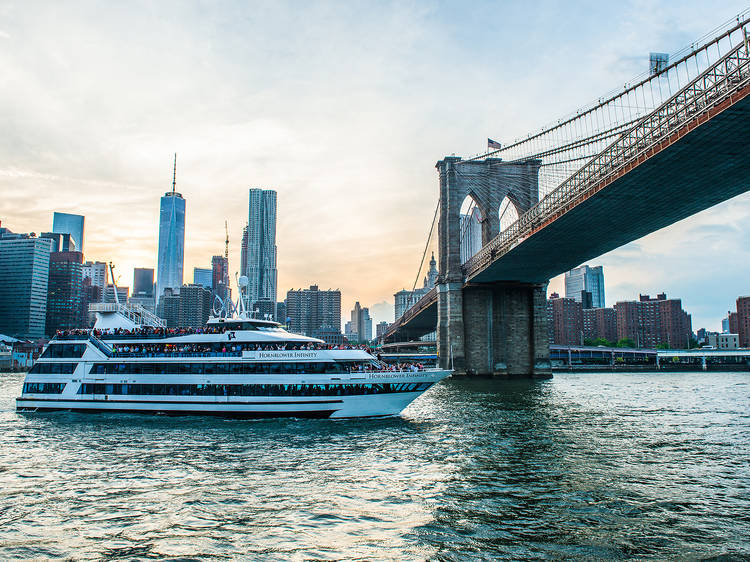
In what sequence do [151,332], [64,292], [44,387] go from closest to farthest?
[151,332] → [44,387] → [64,292]

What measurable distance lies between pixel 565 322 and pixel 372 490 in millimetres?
182003

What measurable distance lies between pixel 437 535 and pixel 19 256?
213 m

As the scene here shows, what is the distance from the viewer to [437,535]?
41.4 feet

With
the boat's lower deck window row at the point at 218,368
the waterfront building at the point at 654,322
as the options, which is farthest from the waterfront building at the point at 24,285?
the waterfront building at the point at 654,322

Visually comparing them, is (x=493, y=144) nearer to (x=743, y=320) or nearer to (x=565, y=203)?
(x=565, y=203)

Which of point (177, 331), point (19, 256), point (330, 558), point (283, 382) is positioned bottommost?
point (330, 558)

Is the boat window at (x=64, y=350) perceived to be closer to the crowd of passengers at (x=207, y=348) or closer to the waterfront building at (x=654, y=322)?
the crowd of passengers at (x=207, y=348)

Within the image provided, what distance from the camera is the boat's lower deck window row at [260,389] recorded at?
93.2ft

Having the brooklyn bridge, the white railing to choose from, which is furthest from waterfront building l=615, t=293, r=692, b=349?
the white railing

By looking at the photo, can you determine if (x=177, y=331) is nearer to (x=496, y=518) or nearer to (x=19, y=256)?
(x=496, y=518)

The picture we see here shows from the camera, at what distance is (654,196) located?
130ft

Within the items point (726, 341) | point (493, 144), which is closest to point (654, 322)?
point (726, 341)

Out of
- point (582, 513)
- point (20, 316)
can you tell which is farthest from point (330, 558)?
point (20, 316)

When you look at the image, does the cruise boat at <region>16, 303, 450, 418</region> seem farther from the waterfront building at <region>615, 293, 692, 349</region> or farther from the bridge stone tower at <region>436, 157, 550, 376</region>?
the waterfront building at <region>615, 293, 692, 349</region>
